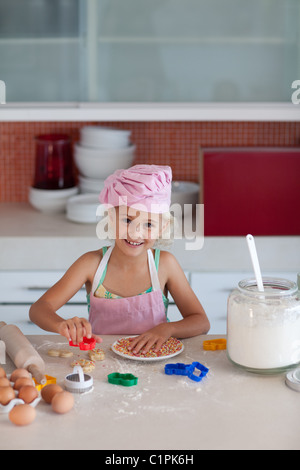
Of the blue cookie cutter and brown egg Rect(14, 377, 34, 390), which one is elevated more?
brown egg Rect(14, 377, 34, 390)

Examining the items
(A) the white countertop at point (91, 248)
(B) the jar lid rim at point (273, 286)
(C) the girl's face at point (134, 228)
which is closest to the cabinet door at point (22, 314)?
(A) the white countertop at point (91, 248)

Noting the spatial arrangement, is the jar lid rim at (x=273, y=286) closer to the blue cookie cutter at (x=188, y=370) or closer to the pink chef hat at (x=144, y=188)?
the blue cookie cutter at (x=188, y=370)

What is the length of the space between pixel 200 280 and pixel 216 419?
5.12ft

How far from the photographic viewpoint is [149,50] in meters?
2.93

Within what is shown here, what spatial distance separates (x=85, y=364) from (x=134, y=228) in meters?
0.44

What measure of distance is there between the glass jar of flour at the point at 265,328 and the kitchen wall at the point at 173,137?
76.0 inches

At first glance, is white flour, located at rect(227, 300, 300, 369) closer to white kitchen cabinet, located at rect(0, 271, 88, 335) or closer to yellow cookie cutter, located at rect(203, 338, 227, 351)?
yellow cookie cutter, located at rect(203, 338, 227, 351)

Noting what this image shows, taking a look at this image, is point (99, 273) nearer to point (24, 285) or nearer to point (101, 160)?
point (24, 285)

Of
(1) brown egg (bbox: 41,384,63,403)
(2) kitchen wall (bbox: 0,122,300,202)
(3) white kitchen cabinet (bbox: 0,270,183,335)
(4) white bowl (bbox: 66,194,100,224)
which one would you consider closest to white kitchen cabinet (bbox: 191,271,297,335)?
(3) white kitchen cabinet (bbox: 0,270,183,335)

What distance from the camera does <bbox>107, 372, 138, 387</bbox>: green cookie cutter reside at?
133 centimetres

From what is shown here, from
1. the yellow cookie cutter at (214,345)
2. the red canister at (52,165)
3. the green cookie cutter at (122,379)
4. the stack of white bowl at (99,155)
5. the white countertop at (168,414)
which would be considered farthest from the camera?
the red canister at (52,165)

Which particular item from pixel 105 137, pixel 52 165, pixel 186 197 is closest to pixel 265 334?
pixel 186 197

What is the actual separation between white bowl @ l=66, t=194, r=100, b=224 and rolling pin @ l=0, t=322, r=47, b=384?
1347 millimetres

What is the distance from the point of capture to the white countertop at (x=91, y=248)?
2713mm
